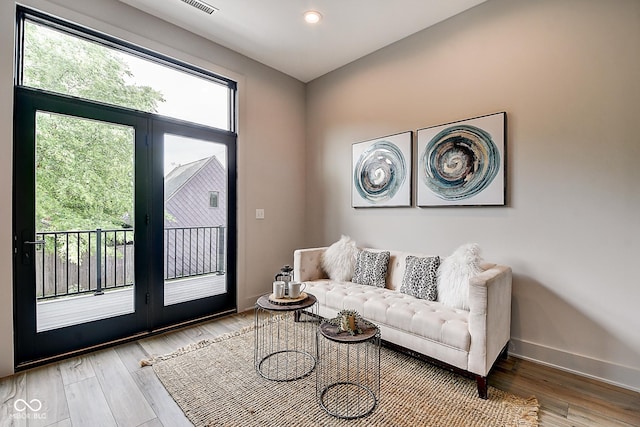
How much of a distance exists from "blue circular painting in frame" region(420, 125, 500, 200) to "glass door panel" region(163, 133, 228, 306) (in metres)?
2.32

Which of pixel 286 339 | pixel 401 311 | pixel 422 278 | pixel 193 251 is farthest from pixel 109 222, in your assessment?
pixel 422 278

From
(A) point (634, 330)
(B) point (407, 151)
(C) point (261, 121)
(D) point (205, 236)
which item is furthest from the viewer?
(C) point (261, 121)

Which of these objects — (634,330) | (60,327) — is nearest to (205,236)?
(60,327)

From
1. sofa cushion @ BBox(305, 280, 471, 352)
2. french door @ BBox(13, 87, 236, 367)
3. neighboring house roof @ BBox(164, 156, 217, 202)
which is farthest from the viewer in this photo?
neighboring house roof @ BBox(164, 156, 217, 202)

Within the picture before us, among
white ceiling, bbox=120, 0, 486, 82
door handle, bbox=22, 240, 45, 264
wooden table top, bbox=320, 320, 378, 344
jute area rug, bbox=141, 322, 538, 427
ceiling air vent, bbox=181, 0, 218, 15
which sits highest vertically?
white ceiling, bbox=120, 0, 486, 82

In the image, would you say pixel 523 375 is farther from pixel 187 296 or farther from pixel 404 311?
pixel 187 296

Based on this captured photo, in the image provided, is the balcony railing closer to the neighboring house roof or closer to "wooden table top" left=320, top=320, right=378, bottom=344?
the neighboring house roof

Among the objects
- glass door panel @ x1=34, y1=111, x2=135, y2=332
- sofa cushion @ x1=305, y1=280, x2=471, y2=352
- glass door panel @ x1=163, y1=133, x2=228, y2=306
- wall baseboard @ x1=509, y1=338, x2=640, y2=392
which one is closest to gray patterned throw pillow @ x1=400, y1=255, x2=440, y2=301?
sofa cushion @ x1=305, y1=280, x2=471, y2=352

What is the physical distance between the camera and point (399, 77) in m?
3.21

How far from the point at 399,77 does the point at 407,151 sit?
85cm

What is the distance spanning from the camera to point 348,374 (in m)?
A: 2.11

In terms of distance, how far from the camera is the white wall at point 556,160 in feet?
6.63

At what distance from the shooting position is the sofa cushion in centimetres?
197

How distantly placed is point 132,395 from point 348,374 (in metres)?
1.46
